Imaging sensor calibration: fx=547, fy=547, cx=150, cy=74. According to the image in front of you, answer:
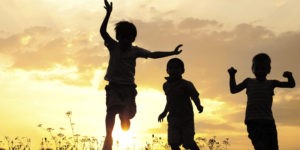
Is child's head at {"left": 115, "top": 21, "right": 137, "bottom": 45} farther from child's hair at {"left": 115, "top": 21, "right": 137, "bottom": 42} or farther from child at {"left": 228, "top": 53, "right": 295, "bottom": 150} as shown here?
child at {"left": 228, "top": 53, "right": 295, "bottom": 150}

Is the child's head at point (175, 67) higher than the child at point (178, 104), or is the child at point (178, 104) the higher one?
the child's head at point (175, 67)

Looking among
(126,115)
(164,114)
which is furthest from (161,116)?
(126,115)

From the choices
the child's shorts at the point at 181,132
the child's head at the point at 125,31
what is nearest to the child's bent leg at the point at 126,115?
the child's head at the point at 125,31

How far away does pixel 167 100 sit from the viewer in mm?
12453

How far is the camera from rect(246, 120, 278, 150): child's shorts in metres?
10.1

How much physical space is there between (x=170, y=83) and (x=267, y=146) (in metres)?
3.03

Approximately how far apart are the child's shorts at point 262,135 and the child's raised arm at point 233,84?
659mm

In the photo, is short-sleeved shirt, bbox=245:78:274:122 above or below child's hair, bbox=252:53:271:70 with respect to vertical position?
below

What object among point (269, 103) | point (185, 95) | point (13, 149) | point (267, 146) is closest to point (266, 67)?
point (269, 103)

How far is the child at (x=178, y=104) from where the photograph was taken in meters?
12.1

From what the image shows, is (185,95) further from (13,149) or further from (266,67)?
(13,149)

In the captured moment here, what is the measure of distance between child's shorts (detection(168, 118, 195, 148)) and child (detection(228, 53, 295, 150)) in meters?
1.99

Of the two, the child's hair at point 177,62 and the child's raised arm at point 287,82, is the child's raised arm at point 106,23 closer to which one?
the child's hair at point 177,62

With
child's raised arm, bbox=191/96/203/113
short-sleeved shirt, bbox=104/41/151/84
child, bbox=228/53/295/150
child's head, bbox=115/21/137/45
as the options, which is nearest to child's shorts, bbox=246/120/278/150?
child, bbox=228/53/295/150
